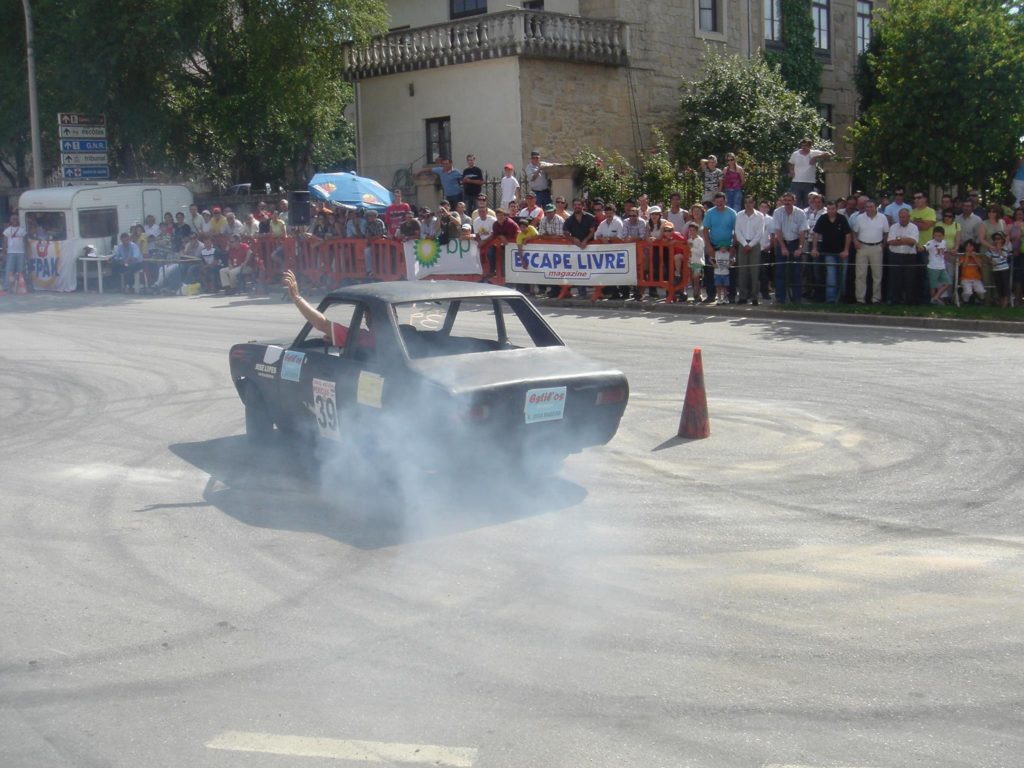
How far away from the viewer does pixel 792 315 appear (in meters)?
18.5

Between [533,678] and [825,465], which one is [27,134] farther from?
[533,678]

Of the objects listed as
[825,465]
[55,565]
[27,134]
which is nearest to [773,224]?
[825,465]

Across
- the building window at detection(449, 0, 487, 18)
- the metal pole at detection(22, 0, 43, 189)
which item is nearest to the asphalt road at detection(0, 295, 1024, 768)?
the metal pole at detection(22, 0, 43, 189)

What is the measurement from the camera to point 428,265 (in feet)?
73.7

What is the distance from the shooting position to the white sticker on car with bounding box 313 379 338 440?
869cm

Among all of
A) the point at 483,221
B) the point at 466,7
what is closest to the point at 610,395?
the point at 483,221

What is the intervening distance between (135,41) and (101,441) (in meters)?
A: 23.2

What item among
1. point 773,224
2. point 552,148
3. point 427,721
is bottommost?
point 427,721

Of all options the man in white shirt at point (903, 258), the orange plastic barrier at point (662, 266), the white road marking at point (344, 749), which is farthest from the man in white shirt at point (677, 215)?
the white road marking at point (344, 749)

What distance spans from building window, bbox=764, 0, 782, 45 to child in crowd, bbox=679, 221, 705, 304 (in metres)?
18.2

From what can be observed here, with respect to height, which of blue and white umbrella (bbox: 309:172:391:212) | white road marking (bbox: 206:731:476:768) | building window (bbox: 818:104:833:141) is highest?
building window (bbox: 818:104:833:141)

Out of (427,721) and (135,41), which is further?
(135,41)

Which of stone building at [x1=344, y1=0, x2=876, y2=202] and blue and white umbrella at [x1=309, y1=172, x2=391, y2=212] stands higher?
stone building at [x1=344, y1=0, x2=876, y2=202]

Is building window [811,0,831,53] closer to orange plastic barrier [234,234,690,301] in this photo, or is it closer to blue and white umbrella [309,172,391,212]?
blue and white umbrella [309,172,391,212]
